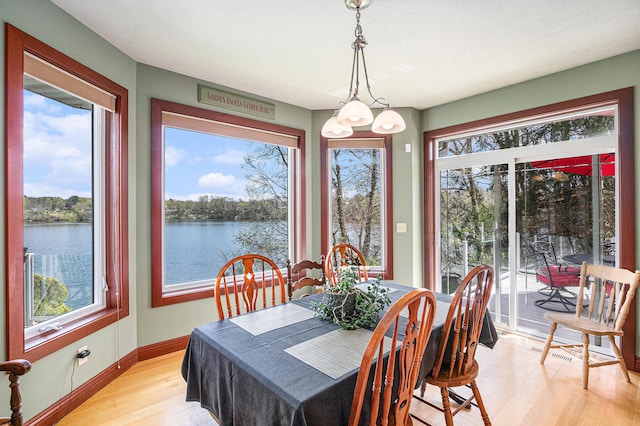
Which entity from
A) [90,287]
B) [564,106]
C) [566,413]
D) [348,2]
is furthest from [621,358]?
[90,287]

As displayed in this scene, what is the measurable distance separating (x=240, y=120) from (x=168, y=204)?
117 centimetres

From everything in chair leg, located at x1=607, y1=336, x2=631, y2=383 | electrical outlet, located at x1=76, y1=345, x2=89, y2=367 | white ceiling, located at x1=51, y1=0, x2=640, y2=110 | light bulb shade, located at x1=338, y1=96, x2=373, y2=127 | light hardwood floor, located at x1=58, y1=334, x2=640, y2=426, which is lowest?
light hardwood floor, located at x1=58, y1=334, x2=640, y2=426

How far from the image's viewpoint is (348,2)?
1.91 meters

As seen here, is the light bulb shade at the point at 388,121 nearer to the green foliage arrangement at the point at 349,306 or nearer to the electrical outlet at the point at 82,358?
the green foliage arrangement at the point at 349,306

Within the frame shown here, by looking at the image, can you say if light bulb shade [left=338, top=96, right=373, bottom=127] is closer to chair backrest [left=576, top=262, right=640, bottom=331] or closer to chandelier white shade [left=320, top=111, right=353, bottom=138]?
chandelier white shade [left=320, top=111, right=353, bottom=138]

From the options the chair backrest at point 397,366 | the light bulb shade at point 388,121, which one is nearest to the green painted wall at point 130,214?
the chair backrest at point 397,366

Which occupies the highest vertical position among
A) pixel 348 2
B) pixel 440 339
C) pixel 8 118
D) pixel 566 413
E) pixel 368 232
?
pixel 348 2

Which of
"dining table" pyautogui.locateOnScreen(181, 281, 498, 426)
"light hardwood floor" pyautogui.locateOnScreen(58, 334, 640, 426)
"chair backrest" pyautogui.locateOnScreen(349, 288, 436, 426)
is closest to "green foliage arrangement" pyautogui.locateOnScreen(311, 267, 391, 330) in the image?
"dining table" pyautogui.locateOnScreen(181, 281, 498, 426)

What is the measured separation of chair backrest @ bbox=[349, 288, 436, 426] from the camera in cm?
104

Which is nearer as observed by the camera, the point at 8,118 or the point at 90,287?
the point at 8,118

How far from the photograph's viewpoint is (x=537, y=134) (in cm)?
322

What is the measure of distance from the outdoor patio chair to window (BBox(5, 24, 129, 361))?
401 centimetres

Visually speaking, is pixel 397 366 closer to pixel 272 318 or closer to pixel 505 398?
pixel 272 318

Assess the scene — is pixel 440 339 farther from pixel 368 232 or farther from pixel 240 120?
pixel 240 120
